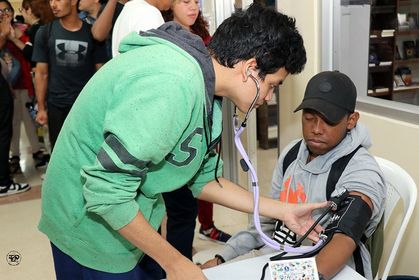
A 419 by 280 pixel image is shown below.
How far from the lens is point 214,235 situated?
2.59m

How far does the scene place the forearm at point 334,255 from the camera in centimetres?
108

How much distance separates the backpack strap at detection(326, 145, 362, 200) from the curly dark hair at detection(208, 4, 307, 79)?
49cm

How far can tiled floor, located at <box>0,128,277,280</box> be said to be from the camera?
2.37 m

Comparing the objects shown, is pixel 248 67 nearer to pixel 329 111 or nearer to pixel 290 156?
pixel 329 111

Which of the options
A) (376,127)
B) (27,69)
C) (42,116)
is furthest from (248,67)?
(27,69)

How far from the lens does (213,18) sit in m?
2.89

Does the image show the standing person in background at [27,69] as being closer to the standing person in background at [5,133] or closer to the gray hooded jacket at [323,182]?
the standing person in background at [5,133]

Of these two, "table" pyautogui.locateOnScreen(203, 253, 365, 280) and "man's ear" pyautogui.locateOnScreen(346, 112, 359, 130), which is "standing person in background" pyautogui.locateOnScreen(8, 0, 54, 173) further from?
"table" pyautogui.locateOnScreen(203, 253, 365, 280)

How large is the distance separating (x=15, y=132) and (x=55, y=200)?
11.0 ft

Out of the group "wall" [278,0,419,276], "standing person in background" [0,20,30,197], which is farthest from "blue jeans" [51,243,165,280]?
"standing person in background" [0,20,30,197]

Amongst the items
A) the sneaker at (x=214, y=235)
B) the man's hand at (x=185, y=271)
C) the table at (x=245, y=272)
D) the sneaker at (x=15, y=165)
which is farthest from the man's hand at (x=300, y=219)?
the sneaker at (x=15, y=165)

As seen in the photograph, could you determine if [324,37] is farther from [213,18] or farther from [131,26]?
[213,18]

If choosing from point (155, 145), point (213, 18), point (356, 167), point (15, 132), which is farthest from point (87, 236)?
point (15, 132)

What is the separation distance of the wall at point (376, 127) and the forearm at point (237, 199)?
2.51 ft
